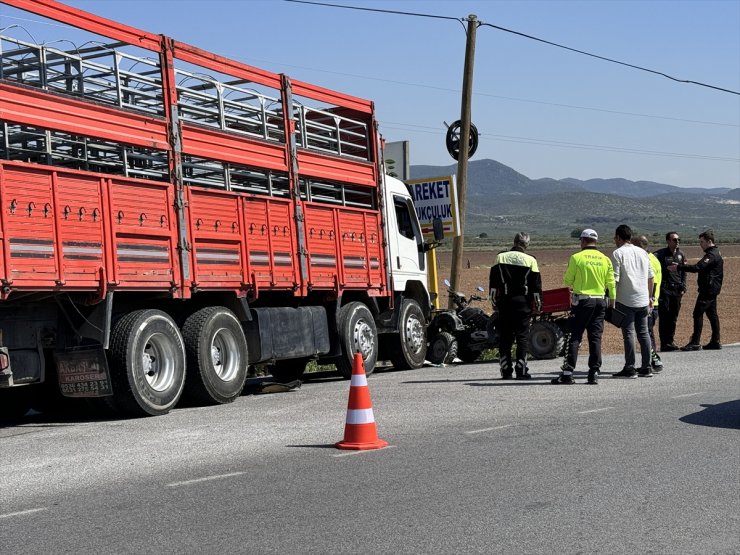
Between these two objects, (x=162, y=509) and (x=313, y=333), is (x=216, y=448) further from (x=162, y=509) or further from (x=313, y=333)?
(x=313, y=333)

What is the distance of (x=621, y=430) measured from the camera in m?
9.87

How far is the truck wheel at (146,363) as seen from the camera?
12.0 metres

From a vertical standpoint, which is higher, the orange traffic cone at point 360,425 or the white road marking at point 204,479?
the orange traffic cone at point 360,425

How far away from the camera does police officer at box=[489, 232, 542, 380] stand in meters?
15.3

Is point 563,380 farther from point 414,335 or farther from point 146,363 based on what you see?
point 146,363

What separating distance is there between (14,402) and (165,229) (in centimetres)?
277

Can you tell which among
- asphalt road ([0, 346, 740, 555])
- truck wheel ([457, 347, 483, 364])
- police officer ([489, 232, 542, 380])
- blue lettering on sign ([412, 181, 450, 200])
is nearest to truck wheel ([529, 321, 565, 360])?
truck wheel ([457, 347, 483, 364])

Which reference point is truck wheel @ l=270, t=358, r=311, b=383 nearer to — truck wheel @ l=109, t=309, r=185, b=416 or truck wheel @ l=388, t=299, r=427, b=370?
truck wheel @ l=388, t=299, r=427, b=370

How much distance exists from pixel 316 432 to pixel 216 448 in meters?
1.15

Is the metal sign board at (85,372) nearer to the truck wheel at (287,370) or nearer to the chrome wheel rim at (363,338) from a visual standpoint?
the chrome wheel rim at (363,338)

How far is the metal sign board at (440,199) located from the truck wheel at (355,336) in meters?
5.53

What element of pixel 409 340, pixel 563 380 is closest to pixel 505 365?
pixel 563 380

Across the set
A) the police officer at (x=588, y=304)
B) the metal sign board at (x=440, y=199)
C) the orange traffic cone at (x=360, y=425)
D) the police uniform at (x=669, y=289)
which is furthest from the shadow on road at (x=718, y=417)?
the metal sign board at (x=440, y=199)

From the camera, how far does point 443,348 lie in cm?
1978
